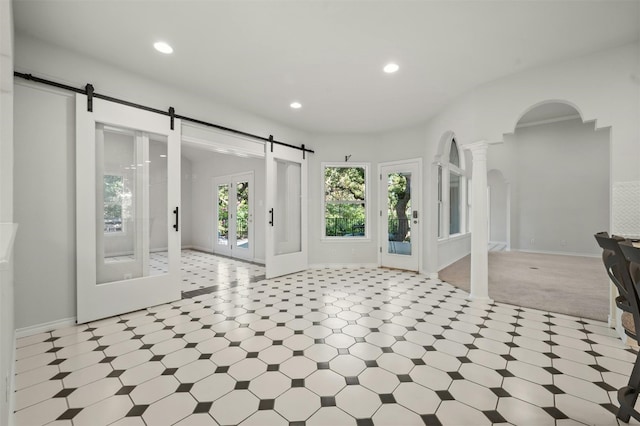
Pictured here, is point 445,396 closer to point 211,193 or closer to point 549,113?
point 211,193

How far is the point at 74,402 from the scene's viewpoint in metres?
1.83

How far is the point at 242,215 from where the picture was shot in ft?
24.1

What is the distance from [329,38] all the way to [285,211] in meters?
3.37

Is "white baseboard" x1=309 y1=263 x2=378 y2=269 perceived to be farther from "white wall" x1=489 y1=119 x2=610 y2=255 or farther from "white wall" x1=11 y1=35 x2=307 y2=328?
"white wall" x1=489 y1=119 x2=610 y2=255

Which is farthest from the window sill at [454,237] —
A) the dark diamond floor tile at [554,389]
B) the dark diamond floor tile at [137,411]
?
the dark diamond floor tile at [137,411]

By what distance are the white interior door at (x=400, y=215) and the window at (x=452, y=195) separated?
625mm

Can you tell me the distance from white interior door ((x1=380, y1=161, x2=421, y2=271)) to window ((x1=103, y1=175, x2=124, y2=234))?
4.67 metres

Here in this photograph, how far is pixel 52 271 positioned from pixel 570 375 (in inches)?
188

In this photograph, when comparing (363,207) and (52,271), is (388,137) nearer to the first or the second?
(363,207)

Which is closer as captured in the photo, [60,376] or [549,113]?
[60,376]

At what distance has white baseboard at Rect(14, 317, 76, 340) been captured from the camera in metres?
2.70

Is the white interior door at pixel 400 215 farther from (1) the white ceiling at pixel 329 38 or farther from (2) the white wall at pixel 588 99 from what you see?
(1) the white ceiling at pixel 329 38

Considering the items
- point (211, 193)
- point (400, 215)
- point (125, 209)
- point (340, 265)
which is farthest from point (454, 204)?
point (125, 209)

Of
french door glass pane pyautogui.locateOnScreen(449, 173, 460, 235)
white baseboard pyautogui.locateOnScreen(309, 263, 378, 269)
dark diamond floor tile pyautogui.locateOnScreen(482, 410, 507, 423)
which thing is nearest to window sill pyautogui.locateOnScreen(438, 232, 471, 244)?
french door glass pane pyautogui.locateOnScreen(449, 173, 460, 235)
